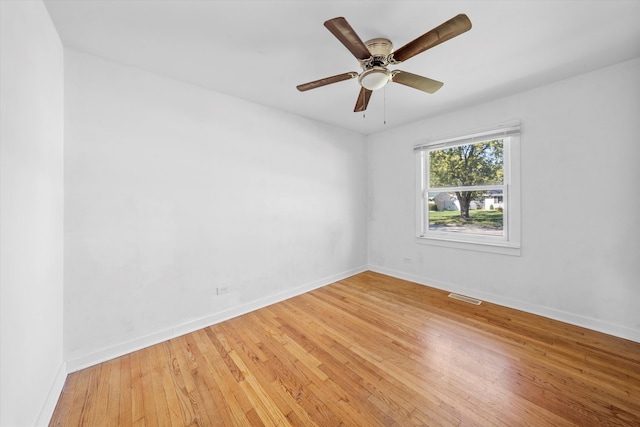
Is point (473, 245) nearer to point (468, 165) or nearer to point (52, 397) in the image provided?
point (468, 165)

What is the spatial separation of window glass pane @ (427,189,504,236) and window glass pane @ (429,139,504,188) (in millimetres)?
161

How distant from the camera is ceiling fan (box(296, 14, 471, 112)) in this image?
1.28 m

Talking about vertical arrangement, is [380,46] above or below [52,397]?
above

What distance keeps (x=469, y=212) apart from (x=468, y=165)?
0.66 meters

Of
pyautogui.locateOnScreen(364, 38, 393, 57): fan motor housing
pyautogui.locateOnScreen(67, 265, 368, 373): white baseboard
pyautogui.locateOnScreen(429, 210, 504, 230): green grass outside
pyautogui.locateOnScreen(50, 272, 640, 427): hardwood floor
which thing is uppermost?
pyautogui.locateOnScreen(364, 38, 393, 57): fan motor housing

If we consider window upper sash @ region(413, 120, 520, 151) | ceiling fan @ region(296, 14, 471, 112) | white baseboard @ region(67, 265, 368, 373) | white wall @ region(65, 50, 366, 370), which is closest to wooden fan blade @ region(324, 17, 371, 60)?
ceiling fan @ region(296, 14, 471, 112)

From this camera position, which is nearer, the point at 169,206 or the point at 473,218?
the point at 169,206

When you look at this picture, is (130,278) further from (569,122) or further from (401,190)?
(569,122)

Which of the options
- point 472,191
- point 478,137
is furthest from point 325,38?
Result: point 472,191

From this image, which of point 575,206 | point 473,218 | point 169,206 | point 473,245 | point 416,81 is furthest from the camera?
point 473,218

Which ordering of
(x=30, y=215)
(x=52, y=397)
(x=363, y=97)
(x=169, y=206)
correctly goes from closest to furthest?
(x=30, y=215)
(x=52, y=397)
(x=363, y=97)
(x=169, y=206)

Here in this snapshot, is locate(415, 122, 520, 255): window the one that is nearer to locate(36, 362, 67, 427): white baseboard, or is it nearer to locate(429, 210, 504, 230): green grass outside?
locate(429, 210, 504, 230): green grass outside

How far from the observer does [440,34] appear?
1321mm

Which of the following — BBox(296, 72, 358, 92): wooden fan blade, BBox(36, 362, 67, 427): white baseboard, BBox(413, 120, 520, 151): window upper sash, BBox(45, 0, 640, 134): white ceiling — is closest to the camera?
BBox(36, 362, 67, 427): white baseboard
